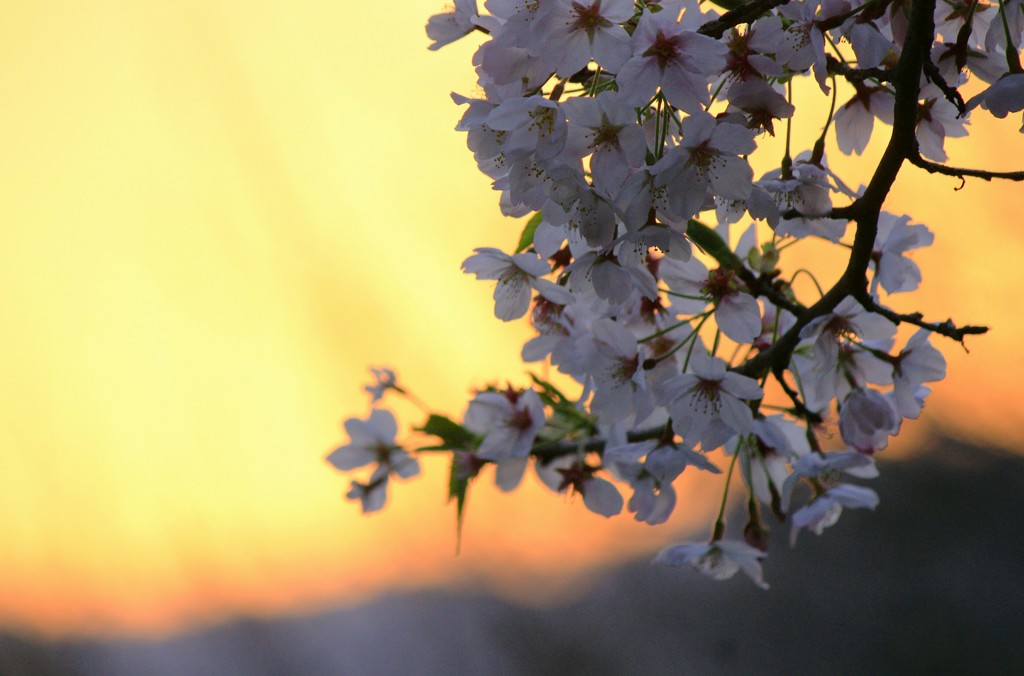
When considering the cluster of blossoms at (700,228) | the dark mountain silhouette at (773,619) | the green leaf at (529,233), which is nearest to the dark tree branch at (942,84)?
the cluster of blossoms at (700,228)

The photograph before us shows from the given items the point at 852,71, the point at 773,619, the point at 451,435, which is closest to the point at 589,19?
the point at 852,71

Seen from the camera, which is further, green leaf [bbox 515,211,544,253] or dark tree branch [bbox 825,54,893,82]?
green leaf [bbox 515,211,544,253]

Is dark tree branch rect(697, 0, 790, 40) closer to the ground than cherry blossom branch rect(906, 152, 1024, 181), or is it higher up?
higher up

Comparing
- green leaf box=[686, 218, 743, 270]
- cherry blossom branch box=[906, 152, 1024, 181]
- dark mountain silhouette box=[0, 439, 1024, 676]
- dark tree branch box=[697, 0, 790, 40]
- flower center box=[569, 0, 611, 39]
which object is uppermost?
dark tree branch box=[697, 0, 790, 40]

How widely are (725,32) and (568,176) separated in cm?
11

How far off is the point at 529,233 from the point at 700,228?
106 millimetres

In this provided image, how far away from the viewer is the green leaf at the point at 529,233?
59 cm

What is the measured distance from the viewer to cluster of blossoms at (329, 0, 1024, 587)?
1.37 feet

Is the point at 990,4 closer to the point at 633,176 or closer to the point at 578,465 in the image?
the point at 633,176

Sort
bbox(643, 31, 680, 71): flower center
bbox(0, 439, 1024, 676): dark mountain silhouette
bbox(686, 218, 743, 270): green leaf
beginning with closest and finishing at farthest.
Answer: bbox(643, 31, 680, 71): flower center
bbox(686, 218, 743, 270): green leaf
bbox(0, 439, 1024, 676): dark mountain silhouette

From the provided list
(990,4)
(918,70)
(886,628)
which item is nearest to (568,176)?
(918,70)

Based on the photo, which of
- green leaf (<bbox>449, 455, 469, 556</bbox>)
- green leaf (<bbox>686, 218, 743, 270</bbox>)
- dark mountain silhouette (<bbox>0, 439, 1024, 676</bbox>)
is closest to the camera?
green leaf (<bbox>686, 218, 743, 270</bbox>)

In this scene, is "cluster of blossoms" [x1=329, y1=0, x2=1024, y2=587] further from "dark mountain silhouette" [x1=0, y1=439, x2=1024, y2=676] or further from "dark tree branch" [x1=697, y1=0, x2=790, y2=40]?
"dark mountain silhouette" [x1=0, y1=439, x2=1024, y2=676]

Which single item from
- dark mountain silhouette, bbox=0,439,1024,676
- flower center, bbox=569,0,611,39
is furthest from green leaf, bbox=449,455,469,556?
dark mountain silhouette, bbox=0,439,1024,676
